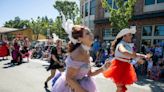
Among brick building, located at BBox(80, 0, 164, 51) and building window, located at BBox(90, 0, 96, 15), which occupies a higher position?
building window, located at BBox(90, 0, 96, 15)

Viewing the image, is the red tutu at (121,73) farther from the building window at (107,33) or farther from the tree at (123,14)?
the building window at (107,33)

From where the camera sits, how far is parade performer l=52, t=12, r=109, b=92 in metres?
3.08

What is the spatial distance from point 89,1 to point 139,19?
1019cm

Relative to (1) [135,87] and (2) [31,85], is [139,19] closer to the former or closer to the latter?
(1) [135,87]

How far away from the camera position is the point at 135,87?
9164 mm

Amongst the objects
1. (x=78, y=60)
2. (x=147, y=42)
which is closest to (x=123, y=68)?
(x=78, y=60)

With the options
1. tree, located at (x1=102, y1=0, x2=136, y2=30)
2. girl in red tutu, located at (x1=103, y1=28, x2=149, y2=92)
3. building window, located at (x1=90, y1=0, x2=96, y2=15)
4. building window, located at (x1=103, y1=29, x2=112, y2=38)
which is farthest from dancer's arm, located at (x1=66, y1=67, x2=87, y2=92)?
building window, located at (x1=90, y1=0, x2=96, y2=15)

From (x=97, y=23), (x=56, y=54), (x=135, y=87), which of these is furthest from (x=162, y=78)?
(x=97, y=23)

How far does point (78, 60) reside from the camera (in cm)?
313

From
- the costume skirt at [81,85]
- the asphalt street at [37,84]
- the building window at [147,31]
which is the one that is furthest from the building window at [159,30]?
the costume skirt at [81,85]

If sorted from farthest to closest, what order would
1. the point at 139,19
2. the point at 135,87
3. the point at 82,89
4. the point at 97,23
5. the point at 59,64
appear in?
1. the point at 97,23
2. the point at 139,19
3. the point at 135,87
4. the point at 59,64
5. the point at 82,89

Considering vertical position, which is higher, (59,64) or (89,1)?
(89,1)

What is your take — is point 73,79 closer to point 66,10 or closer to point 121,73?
point 121,73

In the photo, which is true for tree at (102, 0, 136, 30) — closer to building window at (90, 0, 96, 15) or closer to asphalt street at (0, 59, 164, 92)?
asphalt street at (0, 59, 164, 92)
